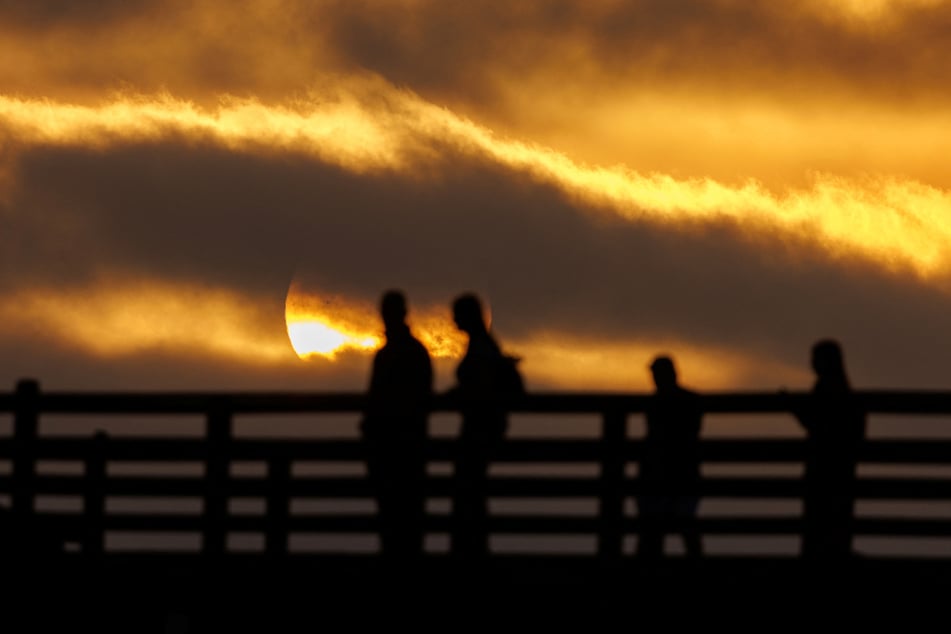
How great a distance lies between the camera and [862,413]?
17625 millimetres

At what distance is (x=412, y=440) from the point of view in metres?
18.0

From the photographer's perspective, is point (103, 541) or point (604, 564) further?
point (103, 541)

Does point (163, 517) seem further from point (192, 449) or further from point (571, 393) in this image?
point (571, 393)

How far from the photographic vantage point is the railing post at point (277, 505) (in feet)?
59.1

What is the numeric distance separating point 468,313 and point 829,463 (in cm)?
284

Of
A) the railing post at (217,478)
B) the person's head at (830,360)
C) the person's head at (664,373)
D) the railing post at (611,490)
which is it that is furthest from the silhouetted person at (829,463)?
the railing post at (217,478)

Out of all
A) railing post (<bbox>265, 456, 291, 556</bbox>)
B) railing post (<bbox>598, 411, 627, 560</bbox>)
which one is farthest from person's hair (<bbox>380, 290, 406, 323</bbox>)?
railing post (<bbox>598, 411, 627, 560</bbox>)

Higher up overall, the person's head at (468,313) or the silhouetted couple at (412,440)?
the person's head at (468,313)

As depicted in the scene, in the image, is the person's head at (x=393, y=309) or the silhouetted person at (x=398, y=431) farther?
the silhouetted person at (x=398, y=431)

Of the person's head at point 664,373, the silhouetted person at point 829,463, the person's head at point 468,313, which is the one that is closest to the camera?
the silhouetted person at point 829,463

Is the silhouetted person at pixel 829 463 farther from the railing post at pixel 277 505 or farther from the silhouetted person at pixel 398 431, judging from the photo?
the railing post at pixel 277 505

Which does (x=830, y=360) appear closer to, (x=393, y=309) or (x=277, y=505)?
(x=393, y=309)

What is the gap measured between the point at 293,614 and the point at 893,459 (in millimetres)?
4492

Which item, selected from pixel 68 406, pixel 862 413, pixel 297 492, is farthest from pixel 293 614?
pixel 862 413
